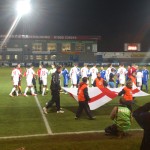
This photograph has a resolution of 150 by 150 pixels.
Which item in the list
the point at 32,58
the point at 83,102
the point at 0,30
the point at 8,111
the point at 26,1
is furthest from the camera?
the point at 0,30

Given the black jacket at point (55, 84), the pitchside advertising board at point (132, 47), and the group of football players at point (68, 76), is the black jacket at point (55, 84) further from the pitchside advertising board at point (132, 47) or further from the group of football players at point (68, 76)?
the pitchside advertising board at point (132, 47)

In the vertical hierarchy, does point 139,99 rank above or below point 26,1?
below

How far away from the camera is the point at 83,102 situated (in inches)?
567

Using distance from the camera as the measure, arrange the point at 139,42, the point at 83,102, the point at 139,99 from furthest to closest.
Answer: the point at 139,42 → the point at 139,99 → the point at 83,102

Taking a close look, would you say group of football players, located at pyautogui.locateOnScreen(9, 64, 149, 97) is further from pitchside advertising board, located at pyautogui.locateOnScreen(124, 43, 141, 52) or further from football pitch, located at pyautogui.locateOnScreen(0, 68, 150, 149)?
pitchside advertising board, located at pyautogui.locateOnScreen(124, 43, 141, 52)

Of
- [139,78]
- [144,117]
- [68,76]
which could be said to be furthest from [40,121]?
[139,78]

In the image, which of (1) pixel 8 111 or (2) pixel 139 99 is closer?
(1) pixel 8 111

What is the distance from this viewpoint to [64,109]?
57.1ft

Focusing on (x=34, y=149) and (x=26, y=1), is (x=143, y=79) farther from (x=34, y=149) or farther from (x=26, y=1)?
(x=26, y=1)

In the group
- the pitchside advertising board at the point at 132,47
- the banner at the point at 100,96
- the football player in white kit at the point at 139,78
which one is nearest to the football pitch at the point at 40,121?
the banner at the point at 100,96

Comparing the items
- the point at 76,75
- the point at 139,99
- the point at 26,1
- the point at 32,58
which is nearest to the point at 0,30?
the point at 32,58

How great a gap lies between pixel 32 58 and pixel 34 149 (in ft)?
222

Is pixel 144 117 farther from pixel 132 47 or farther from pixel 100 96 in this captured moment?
pixel 132 47

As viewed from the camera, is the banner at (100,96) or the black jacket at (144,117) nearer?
the black jacket at (144,117)
